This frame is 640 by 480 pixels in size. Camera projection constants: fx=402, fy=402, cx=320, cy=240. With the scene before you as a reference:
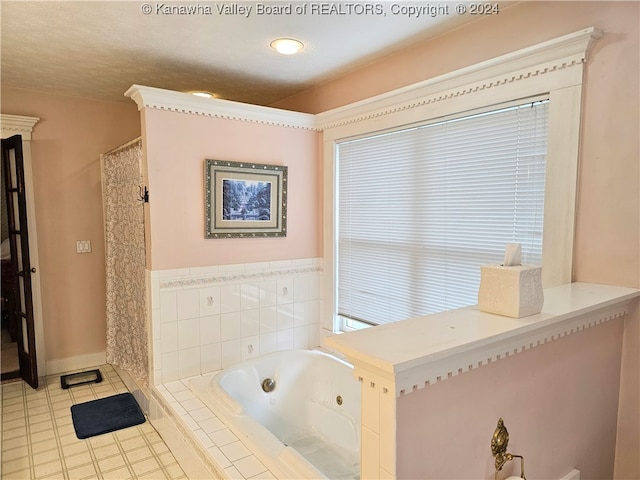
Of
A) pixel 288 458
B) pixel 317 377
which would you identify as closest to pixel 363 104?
pixel 317 377

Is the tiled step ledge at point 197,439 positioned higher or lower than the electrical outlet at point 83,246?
lower

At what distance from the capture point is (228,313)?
9.75ft

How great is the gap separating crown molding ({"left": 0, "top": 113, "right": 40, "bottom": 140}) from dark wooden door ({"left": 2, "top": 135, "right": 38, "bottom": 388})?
0.11m

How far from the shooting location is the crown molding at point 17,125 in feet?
10.4

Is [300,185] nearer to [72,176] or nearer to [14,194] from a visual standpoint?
[72,176]

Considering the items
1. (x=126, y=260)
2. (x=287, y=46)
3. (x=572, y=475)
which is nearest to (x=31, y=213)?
(x=126, y=260)

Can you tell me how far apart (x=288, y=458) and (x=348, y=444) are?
890 mm

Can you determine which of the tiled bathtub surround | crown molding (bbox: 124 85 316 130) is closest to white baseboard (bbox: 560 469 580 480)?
the tiled bathtub surround

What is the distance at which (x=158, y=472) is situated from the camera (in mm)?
2256

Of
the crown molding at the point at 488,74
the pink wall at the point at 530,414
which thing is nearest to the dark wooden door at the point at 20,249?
the crown molding at the point at 488,74

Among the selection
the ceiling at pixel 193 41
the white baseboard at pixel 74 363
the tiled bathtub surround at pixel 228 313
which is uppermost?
the ceiling at pixel 193 41

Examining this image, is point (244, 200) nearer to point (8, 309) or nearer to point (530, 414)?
point (530, 414)

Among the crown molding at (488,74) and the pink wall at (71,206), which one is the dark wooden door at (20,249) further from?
the crown molding at (488,74)

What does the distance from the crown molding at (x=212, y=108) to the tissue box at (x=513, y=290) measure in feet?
7.05
